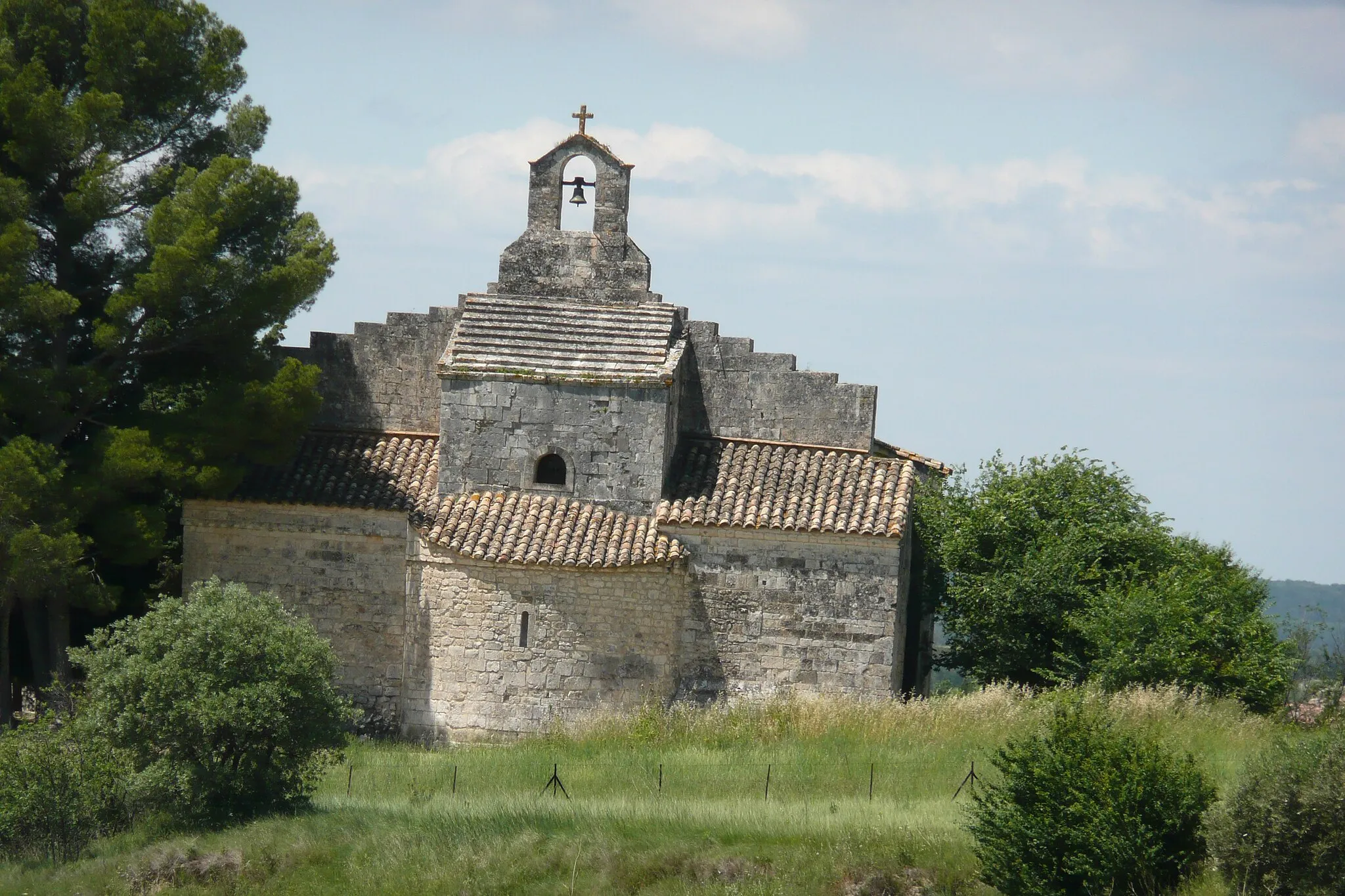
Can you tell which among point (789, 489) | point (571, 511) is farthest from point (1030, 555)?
point (571, 511)

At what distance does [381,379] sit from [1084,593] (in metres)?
11.3

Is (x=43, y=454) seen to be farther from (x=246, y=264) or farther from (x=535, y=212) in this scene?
(x=535, y=212)

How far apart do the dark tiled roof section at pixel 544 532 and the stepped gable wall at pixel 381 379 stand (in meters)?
2.16

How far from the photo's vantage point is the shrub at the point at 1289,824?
15.3 metres

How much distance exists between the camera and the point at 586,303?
2730cm

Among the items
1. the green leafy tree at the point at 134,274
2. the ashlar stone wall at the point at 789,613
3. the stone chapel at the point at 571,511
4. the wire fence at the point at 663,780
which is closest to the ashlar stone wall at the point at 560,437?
the stone chapel at the point at 571,511

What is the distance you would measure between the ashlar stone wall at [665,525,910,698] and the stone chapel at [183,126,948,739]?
1.2 inches

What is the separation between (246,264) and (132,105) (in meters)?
3.08

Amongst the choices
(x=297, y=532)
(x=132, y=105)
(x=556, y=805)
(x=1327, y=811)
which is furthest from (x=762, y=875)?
(x=132, y=105)

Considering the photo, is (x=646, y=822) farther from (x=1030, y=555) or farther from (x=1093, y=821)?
(x=1030, y=555)

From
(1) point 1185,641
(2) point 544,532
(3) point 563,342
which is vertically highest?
(3) point 563,342

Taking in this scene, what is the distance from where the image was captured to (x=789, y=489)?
85.7 ft

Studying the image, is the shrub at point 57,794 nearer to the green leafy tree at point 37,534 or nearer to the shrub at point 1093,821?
the green leafy tree at point 37,534

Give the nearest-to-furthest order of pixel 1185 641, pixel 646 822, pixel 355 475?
pixel 646 822 < pixel 1185 641 < pixel 355 475
